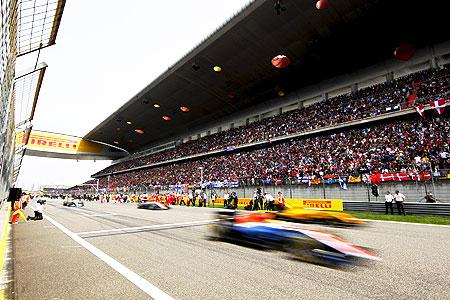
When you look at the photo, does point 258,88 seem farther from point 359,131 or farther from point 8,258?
point 8,258

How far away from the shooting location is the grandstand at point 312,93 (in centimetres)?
1783

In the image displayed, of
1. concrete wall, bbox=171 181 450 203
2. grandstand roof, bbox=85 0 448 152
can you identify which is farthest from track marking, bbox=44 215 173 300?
grandstand roof, bbox=85 0 448 152

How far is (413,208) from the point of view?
39.5 ft

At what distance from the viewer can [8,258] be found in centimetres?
547

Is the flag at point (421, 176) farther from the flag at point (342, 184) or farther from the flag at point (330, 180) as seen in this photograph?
the flag at point (330, 180)

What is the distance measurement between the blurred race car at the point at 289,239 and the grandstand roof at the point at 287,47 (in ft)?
53.8

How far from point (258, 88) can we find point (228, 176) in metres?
10.3

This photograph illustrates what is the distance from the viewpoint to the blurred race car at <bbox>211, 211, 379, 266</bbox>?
14.2ft

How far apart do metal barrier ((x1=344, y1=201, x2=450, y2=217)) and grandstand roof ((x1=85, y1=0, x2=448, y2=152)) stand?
42.0 ft

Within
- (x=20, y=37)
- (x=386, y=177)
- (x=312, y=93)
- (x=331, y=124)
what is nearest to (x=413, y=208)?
(x=386, y=177)

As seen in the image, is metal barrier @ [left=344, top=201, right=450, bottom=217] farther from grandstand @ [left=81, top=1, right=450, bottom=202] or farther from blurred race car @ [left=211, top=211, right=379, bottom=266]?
blurred race car @ [left=211, top=211, right=379, bottom=266]

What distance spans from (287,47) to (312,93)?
830 centimetres

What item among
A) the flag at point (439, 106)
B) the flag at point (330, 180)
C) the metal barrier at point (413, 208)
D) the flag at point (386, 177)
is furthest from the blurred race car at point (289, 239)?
the flag at point (439, 106)

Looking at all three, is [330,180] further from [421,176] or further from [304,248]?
[304,248]
